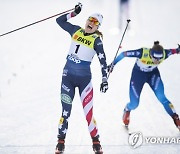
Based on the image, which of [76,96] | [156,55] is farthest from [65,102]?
[76,96]

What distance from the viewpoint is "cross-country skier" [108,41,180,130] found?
6.10 metres

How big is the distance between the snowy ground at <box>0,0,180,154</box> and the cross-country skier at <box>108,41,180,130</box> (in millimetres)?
417

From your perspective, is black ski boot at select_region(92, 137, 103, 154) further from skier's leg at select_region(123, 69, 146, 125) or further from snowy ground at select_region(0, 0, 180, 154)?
skier's leg at select_region(123, 69, 146, 125)

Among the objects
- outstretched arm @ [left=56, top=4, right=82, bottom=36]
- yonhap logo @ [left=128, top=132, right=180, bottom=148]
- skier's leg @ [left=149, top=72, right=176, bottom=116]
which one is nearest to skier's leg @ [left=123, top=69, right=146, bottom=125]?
skier's leg @ [left=149, top=72, right=176, bottom=116]

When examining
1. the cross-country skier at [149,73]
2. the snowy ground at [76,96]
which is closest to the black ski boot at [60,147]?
the snowy ground at [76,96]

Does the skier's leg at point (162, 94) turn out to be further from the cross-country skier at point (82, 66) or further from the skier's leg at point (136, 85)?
the cross-country skier at point (82, 66)

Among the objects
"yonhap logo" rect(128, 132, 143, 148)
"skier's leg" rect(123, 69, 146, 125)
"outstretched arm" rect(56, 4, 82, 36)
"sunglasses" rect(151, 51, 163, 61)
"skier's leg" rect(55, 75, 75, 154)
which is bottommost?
"yonhap logo" rect(128, 132, 143, 148)

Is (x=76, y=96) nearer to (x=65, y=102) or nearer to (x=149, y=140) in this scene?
(x=149, y=140)

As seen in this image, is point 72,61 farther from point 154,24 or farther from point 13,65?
point 154,24

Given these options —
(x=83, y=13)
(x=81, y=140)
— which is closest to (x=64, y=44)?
(x=83, y=13)

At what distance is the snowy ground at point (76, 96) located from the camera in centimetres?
618

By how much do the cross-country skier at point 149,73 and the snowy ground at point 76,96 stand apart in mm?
417

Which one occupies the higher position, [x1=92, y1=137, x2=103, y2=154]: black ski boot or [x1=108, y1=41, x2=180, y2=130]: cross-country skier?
[x1=108, y1=41, x2=180, y2=130]: cross-country skier

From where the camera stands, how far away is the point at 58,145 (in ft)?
18.4
